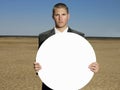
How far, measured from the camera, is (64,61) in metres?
2.73

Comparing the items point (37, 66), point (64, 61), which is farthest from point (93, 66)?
point (37, 66)

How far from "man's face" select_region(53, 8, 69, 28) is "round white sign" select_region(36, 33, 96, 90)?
0.11 m

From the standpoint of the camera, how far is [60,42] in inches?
107

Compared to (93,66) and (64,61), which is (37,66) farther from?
(93,66)

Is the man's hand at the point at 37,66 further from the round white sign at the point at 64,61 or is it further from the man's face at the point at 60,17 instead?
the man's face at the point at 60,17

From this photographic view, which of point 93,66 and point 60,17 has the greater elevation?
point 60,17

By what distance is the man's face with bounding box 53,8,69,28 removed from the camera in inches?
109

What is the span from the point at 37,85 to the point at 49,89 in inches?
325

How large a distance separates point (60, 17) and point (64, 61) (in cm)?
36

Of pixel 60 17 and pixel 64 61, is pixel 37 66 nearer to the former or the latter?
pixel 64 61

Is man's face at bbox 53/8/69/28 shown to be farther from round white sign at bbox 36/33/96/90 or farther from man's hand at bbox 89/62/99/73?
man's hand at bbox 89/62/99/73

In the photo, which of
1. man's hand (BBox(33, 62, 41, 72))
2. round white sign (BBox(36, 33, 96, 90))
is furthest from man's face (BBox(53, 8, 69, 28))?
man's hand (BBox(33, 62, 41, 72))

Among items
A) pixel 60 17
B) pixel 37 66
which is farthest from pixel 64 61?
pixel 60 17

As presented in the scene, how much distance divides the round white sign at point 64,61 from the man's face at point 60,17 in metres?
0.11
